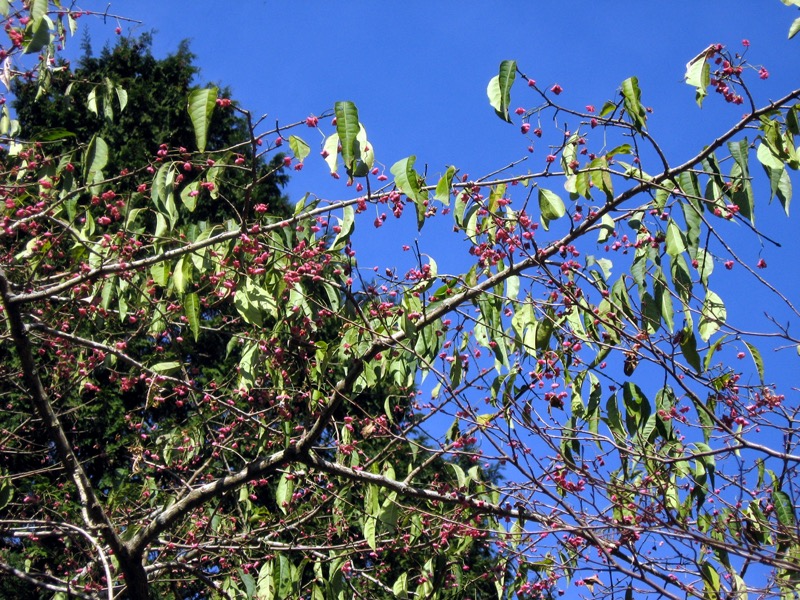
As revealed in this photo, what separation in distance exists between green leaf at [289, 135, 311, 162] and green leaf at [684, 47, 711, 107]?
1.11 meters

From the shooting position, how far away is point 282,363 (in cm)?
321

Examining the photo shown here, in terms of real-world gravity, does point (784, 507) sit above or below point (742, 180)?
below

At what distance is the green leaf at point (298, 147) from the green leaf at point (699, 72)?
111cm

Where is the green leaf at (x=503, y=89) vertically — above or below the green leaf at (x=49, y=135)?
below

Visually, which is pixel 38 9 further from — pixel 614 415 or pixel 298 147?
pixel 614 415

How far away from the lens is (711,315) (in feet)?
8.29

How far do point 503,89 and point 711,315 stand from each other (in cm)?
92

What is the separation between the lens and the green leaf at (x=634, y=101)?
2348 millimetres

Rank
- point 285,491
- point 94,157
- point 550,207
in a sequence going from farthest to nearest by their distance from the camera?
point 285,491 < point 94,157 < point 550,207

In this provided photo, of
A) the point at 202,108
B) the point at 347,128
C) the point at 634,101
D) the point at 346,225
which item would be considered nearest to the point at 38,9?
the point at 202,108

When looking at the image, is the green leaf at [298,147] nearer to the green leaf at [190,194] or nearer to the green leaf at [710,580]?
the green leaf at [190,194]

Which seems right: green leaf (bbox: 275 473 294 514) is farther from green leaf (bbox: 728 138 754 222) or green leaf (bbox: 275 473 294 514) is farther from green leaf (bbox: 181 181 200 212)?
green leaf (bbox: 728 138 754 222)

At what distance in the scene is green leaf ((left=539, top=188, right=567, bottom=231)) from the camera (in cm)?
249

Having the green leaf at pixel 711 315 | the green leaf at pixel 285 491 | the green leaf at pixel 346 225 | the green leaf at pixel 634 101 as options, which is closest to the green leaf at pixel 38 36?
the green leaf at pixel 346 225
